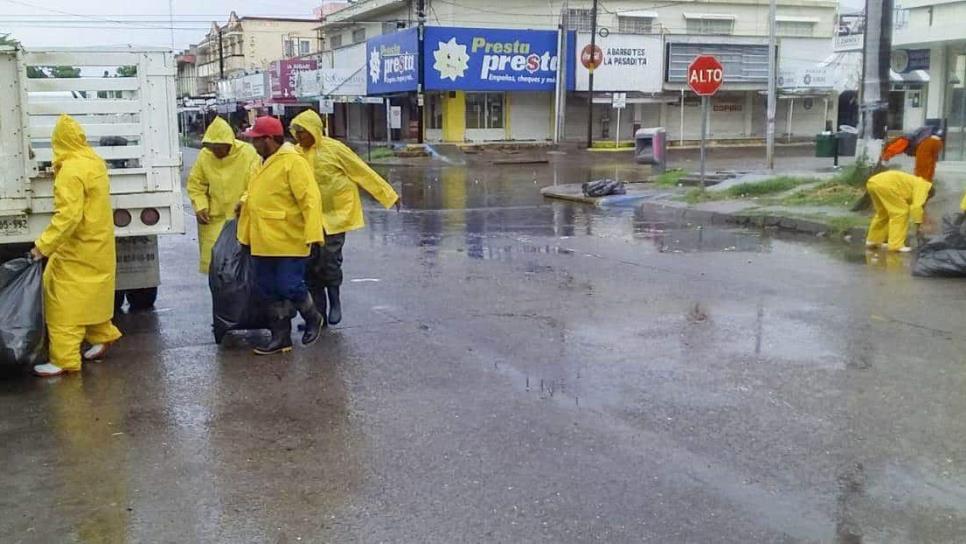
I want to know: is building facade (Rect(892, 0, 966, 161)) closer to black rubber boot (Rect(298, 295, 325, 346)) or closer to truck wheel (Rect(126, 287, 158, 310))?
black rubber boot (Rect(298, 295, 325, 346))

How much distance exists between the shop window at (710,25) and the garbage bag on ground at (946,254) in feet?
123

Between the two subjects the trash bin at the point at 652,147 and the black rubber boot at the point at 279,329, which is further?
the trash bin at the point at 652,147

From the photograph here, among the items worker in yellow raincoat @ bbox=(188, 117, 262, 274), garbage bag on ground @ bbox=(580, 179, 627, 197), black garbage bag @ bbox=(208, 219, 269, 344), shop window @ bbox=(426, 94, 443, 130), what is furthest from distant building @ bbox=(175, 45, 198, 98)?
black garbage bag @ bbox=(208, 219, 269, 344)

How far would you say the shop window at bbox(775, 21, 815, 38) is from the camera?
48094 millimetres

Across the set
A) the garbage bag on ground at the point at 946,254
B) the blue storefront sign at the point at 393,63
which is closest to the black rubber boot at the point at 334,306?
the garbage bag on ground at the point at 946,254

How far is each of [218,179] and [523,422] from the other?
379cm

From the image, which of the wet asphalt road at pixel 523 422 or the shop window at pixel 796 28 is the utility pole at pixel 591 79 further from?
the wet asphalt road at pixel 523 422

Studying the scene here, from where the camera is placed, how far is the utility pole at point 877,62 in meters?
15.3

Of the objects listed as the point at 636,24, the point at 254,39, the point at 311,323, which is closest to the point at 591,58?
the point at 636,24

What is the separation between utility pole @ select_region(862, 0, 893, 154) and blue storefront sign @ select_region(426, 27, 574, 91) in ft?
78.1

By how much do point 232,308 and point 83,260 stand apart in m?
1.09

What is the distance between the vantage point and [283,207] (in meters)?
6.65

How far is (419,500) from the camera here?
430 cm

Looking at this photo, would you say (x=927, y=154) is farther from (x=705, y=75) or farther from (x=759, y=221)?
(x=705, y=75)
